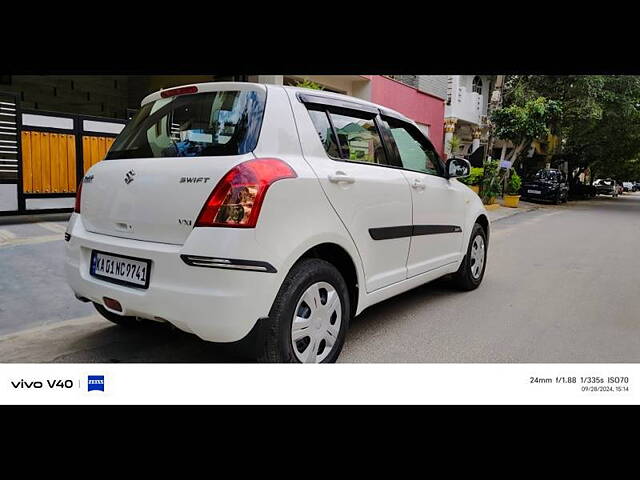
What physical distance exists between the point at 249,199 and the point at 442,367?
111 cm

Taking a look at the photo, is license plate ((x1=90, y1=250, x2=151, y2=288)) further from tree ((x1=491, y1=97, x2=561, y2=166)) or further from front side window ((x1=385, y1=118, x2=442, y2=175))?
tree ((x1=491, y1=97, x2=561, y2=166))

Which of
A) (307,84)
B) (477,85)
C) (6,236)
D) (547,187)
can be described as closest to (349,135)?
(307,84)

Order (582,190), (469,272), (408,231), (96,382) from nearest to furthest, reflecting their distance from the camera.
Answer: (96,382) < (408,231) < (469,272) < (582,190)

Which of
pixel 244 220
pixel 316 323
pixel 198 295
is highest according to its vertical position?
pixel 244 220

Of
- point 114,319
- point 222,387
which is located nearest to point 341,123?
point 222,387

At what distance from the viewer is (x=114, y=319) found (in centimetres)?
287

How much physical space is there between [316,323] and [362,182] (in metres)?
0.82

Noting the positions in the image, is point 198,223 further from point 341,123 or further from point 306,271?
point 341,123

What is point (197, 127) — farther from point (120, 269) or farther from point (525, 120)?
point (525, 120)

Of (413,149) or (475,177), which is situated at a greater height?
(413,149)

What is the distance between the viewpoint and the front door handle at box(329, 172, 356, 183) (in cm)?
245

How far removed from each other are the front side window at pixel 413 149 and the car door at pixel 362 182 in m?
0.21

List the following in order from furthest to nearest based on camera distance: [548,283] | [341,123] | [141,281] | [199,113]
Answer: [548,283]
[341,123]
[199,113]
[141,281]

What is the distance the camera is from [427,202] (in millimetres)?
3320
